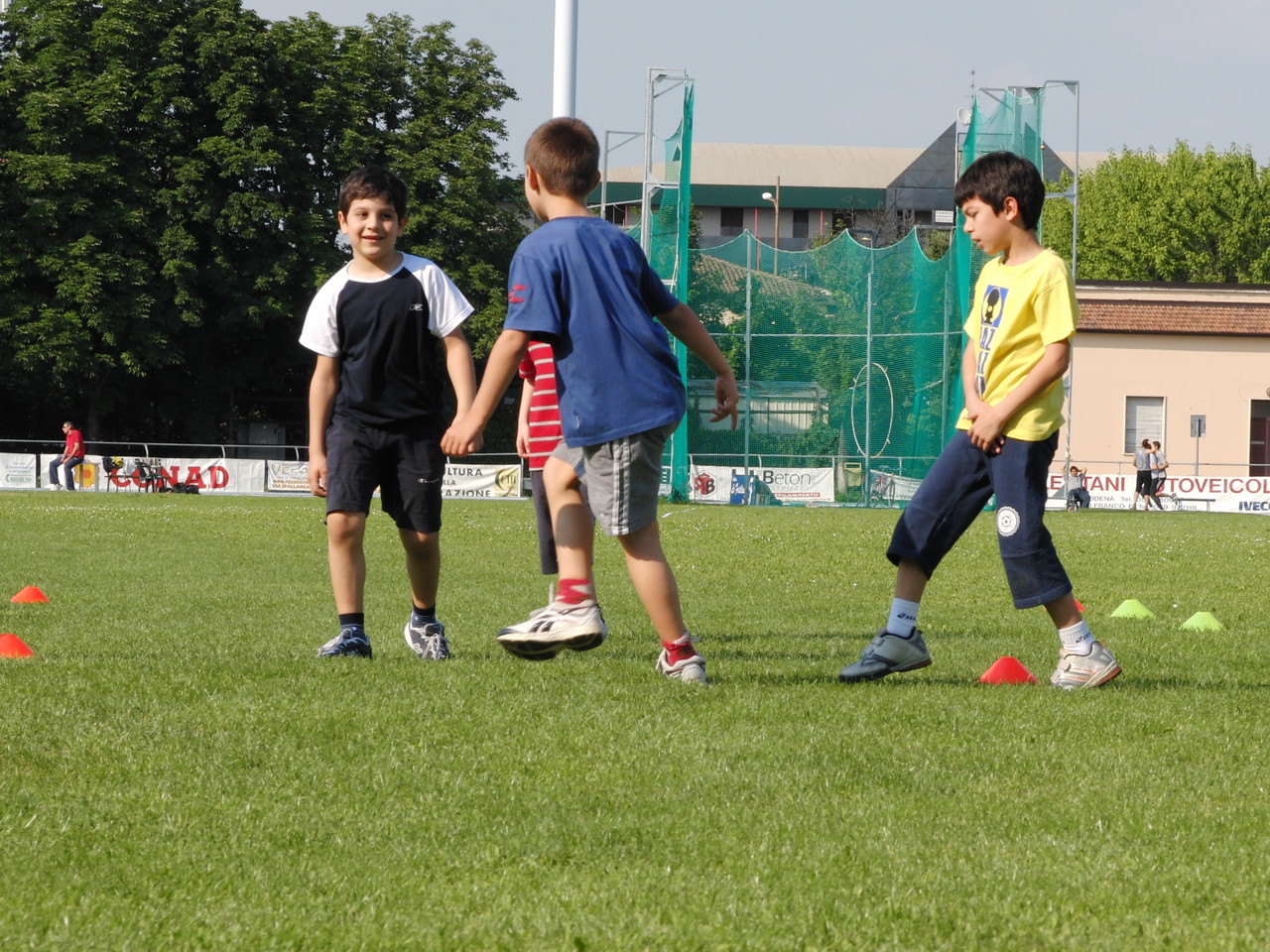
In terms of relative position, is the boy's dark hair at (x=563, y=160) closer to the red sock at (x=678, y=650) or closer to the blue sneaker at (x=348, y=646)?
the red sock at (x=678, y=650)

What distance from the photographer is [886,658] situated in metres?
5.39

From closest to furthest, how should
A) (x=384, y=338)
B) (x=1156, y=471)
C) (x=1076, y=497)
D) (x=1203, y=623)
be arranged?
(x=384, y=338)
(x=1203, y=623)
(x=1076, y=497)
(x=1156, y=471)

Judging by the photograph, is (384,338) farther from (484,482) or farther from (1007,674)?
(484,482)

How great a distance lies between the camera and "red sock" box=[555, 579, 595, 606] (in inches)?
196

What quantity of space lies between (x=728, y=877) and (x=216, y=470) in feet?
125

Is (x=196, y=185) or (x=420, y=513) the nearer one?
(x=420, y=513)

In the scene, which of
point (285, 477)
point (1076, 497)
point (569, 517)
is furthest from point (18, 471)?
point (569, 517)

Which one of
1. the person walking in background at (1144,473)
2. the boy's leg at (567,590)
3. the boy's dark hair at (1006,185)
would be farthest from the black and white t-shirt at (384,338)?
the person walking in background at (1144,473)

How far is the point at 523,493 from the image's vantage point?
126ft

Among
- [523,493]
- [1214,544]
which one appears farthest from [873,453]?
[1214,544]

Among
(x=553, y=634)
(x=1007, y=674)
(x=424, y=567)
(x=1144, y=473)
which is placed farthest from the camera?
(x=1144, y=473)

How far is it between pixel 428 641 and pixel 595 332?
1.78m

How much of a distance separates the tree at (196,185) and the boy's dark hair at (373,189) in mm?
36508

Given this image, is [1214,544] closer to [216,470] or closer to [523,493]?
[523,493]
